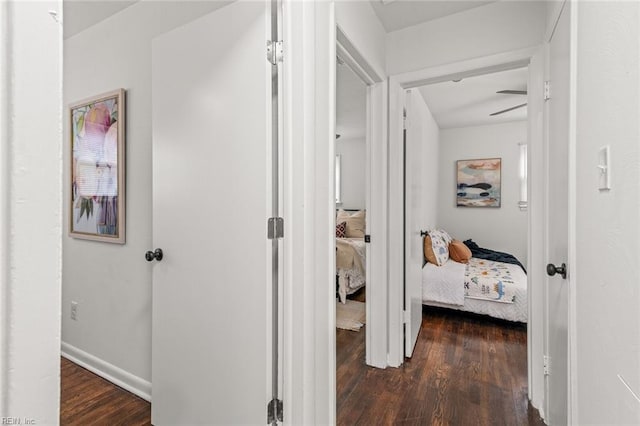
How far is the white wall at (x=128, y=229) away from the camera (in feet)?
6.17

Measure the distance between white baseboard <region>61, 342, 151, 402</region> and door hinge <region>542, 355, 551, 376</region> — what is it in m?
2.31

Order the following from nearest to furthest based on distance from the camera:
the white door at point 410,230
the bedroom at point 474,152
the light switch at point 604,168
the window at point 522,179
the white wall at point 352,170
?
the light switch at point 604,168 < the white door at point 410,230 < the bedroom at point 474,152 < the window at point 522,179 < the white wall at point 352,170

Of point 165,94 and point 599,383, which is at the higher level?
point 165,94

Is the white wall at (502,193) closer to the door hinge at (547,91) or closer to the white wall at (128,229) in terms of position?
the door hinge at (547,91)

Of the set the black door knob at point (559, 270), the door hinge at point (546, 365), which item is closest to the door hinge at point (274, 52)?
the black door knob at point (559, 270)

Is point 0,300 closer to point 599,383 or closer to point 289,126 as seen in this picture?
point 289,126

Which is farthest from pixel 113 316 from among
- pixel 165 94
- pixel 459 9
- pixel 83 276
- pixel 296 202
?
pixel 459 9

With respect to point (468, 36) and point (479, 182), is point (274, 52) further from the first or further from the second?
point (479, 182)

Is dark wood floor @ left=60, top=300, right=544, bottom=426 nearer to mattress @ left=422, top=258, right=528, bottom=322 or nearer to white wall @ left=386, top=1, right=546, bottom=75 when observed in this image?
mattress @ left=422, top=258, right=528, bottom=322

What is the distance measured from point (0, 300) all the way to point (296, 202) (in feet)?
3.11

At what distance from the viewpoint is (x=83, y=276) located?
2205 millimetres

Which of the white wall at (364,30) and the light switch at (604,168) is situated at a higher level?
the white wall at (364,30)

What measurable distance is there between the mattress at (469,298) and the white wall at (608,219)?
6.99 feet

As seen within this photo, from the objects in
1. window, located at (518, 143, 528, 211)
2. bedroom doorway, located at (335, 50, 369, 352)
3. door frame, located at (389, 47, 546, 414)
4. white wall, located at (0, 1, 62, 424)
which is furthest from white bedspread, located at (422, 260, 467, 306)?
white wall, located at (0, 1, 62, 424)
